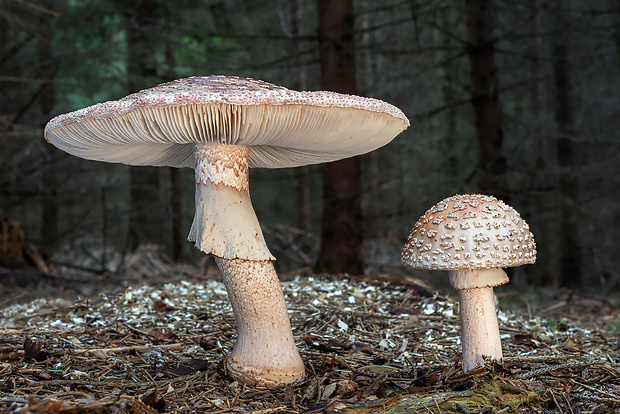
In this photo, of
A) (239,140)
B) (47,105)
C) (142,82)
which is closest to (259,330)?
(239,140)

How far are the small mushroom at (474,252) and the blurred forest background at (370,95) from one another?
171 inches

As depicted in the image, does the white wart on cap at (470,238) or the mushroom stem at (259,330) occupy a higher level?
the white wart on cap at (470,238)

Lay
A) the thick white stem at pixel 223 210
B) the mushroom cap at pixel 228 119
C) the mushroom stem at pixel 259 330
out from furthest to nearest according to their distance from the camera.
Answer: the mushroom stem at pixel 259 330, the thick white stem at pixel 223 210, the mushroom cap at pixel 228 119

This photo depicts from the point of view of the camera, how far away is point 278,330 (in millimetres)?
A: 3033

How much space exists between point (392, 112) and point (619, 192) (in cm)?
1394

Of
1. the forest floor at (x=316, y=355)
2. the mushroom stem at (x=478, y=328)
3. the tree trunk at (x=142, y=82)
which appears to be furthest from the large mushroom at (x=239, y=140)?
the tree trunk at (x=142, y=82)

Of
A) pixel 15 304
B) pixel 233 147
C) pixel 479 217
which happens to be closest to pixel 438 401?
pixel 479 217

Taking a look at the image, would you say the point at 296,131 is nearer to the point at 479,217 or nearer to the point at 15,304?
the point at 479,217

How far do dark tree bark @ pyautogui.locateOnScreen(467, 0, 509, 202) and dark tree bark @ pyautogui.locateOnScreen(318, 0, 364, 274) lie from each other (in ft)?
8.20

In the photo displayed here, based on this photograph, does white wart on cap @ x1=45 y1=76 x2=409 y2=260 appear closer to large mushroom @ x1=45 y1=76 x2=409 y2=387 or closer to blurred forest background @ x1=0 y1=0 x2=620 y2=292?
large mushroom @ x1=45 y1=76 x2=409 y2=387

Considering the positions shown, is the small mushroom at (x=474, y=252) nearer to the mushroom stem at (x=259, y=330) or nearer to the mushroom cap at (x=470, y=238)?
the mushroom cap at (x=470, y=238)

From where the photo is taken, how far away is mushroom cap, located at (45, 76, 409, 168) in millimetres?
2289

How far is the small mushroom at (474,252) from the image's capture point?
2656mm

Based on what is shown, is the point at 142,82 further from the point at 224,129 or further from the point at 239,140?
the point at 224,129
